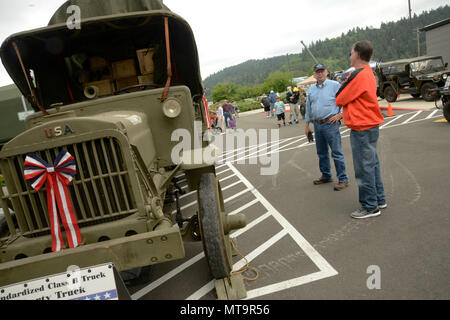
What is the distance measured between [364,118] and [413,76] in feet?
45.2

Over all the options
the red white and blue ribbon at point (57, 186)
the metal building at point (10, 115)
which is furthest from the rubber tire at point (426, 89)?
the metal building at point (10, 115)

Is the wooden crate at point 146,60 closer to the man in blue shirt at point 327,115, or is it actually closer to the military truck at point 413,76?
the man in blue shirt at point 327,115

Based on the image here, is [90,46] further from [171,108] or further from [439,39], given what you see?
[439,39]

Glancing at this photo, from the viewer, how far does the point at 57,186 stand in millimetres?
2348

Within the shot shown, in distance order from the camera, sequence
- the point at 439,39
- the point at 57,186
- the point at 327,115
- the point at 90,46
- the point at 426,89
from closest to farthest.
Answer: the point at 57,186
the point at 90,46
the point at 327,115
the point at 426,89
the point at 439,39

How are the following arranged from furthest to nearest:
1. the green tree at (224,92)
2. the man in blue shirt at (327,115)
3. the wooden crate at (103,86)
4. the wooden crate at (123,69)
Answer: the green tree at (224,92) → the man in blue shirt at (327,115) → the wooden crate at (123,69) → the wooden crate at (103,86)

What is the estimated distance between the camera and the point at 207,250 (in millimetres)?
2846

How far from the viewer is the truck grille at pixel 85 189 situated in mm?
2352

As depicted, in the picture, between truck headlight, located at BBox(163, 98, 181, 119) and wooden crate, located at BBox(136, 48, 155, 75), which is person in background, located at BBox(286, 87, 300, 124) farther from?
truck headlight, located at BBox(163, 98, 181, 119)

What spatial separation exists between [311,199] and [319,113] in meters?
1.38

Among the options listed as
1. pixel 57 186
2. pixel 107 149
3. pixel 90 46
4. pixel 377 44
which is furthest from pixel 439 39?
pixel 377 44

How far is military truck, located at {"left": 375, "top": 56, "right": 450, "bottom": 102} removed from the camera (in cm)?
1422

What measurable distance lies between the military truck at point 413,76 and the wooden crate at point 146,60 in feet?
42.7

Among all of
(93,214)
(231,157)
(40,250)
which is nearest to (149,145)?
(93,214)
